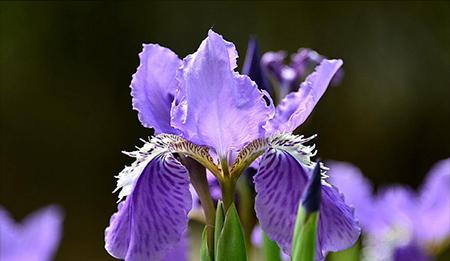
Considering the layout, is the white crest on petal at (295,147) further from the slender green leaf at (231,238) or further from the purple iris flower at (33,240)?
the purple iris flower at (33,240)

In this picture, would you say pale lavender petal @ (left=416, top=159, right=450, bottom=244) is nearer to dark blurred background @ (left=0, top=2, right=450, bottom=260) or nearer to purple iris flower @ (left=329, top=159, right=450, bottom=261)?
purple iris flower @ (left=329, top=159, right=450, bottom=261)

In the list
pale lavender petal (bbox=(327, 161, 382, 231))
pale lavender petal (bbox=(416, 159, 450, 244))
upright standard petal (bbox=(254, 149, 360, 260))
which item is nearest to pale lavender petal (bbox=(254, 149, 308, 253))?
upright standard petal (bbox=(254, 149, 360, 260))

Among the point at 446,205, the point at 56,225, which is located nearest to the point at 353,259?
the point at 446,205

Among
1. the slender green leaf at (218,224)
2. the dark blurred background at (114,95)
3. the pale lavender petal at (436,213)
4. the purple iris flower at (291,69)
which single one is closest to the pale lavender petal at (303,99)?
the slender green leaf at (218,224)

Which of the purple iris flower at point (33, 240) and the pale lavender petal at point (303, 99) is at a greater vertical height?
the pale lavender petal at point (303, 99)

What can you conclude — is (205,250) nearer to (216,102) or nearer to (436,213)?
(216,102)

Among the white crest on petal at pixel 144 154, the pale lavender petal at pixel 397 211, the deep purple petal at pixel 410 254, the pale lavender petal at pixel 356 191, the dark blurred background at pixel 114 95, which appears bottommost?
the dark blurred background at pixel 114 95

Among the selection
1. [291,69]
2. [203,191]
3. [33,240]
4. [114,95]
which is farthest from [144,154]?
[114,95]

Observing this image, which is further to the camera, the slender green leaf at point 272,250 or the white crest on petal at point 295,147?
the slender green leaf at point 272,250
